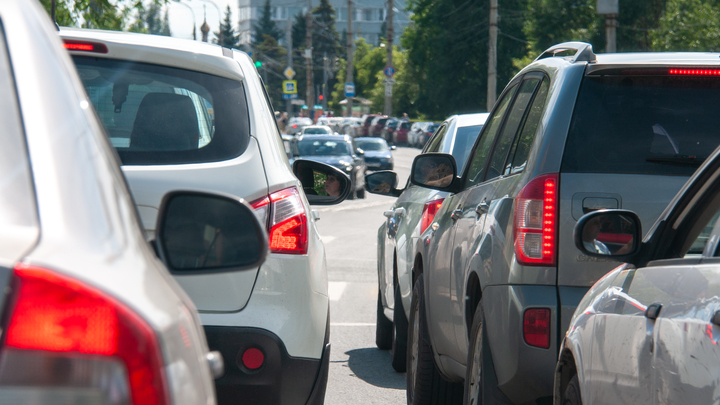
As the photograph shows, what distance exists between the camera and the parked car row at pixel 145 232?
4.16ft

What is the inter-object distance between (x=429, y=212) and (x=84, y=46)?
9.89 feet

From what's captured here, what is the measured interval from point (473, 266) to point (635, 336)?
1420 mm

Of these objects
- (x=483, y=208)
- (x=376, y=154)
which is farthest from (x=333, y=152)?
(x=483, y=208)

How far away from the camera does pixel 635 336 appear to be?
273 centimetres

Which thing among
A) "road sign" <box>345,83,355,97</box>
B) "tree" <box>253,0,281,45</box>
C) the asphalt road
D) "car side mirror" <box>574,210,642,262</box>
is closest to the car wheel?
the asphalt road

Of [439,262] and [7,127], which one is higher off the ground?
[7,127]

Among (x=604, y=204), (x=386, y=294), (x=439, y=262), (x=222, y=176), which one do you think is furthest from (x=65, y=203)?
(x=386, y=294)

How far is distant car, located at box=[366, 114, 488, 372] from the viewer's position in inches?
256

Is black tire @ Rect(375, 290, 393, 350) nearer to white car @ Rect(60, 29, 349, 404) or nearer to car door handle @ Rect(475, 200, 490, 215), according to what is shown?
car door handle @ Rect(475, 200, 490, 215)

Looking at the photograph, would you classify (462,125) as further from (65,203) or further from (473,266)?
(65,203)

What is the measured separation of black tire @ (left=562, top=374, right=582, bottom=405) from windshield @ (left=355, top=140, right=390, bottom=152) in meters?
33.0

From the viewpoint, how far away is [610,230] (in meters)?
3.21

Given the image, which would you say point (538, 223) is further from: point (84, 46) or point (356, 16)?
point (356, 16)

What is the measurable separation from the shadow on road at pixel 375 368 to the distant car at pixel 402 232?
0.31ft
